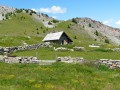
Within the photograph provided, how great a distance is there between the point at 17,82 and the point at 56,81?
322 centimetres

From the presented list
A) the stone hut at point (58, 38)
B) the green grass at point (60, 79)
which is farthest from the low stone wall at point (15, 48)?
the green grass at point (60, 79)

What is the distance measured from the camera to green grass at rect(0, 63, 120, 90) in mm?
23609

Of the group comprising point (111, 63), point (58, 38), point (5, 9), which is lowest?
point (111, 63)

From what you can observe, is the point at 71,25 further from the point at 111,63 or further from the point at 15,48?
the point at 111,63

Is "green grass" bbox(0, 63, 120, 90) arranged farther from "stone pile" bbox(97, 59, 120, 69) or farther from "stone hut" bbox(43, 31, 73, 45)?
"stone hut" bbox(43, 31, 73, 45)

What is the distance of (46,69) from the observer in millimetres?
31766

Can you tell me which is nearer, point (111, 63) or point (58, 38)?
point (111, 63)

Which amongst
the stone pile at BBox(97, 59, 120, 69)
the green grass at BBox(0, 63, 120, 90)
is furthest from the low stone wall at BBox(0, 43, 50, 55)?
the green grass at BBox(0, 63, 120, 90)

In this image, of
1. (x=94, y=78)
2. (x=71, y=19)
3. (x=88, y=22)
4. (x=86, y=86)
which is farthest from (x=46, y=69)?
(x=88, y=22)

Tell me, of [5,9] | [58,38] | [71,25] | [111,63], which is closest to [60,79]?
[111,63]

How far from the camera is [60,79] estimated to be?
26.8 meters

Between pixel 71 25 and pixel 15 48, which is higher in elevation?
pixel 71 25

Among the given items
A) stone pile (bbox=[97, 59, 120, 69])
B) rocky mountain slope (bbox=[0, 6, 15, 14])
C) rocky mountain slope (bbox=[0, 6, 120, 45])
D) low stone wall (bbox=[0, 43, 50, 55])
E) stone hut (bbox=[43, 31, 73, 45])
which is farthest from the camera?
rocky mountain slope (bbox=[0, 6, 15, 14])

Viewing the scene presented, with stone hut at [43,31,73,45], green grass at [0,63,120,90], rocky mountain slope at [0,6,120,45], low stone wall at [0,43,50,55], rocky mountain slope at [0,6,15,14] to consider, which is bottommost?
green grass at [0,63,120,90]
